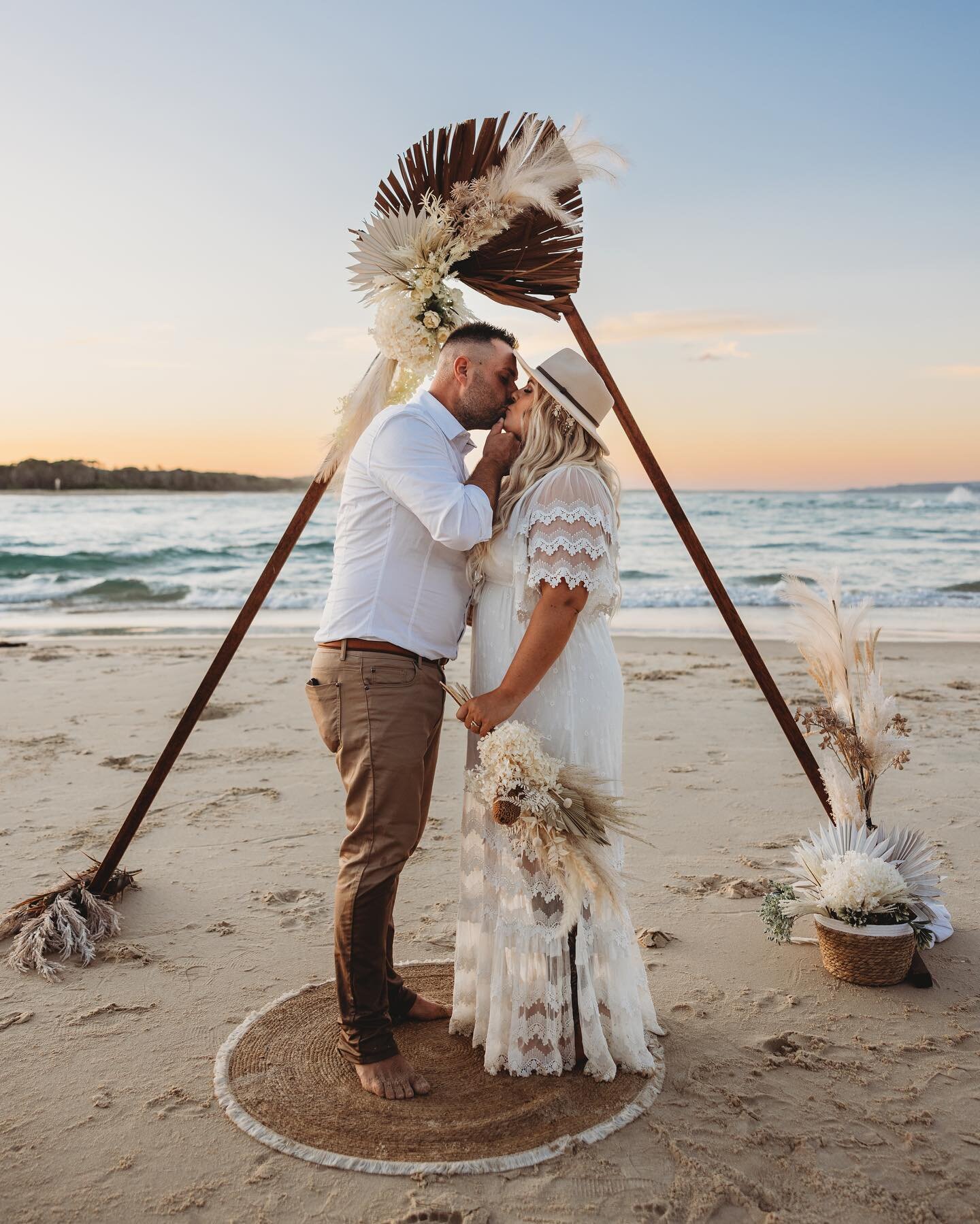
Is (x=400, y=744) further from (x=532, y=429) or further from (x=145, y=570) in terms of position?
(x=145, y=570)

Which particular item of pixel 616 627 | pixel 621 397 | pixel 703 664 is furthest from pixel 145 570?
pixel 621 397

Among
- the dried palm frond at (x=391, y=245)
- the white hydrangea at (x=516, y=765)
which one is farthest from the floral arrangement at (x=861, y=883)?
the dried palm frond at (x=391, y=245)

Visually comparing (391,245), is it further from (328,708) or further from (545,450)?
(328,708)

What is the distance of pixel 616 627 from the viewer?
1273cm

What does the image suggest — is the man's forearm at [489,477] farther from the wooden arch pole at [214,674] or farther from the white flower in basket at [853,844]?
the white flower in basket at [853,844]

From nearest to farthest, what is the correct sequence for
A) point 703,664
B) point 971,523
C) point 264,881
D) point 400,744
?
point 400,744 → point 264,881 → point 703,664 → point 971,523

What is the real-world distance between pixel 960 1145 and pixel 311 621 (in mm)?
11532

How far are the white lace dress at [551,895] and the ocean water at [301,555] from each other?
398 inches

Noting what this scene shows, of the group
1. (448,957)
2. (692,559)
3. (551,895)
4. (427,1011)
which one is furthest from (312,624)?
(551,895)

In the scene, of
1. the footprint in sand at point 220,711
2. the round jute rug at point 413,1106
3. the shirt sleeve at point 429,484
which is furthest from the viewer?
the footprint in sand at point 220,711

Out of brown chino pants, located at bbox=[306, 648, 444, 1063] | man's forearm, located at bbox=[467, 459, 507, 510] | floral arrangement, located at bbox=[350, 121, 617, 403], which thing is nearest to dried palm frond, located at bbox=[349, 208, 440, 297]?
floral arrangement, located at bbox=[350, 121, 617, 403]

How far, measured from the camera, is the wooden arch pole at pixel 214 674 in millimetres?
3391

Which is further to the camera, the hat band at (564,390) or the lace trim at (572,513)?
the hat band at (564,390)

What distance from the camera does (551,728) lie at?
270 centimetres
